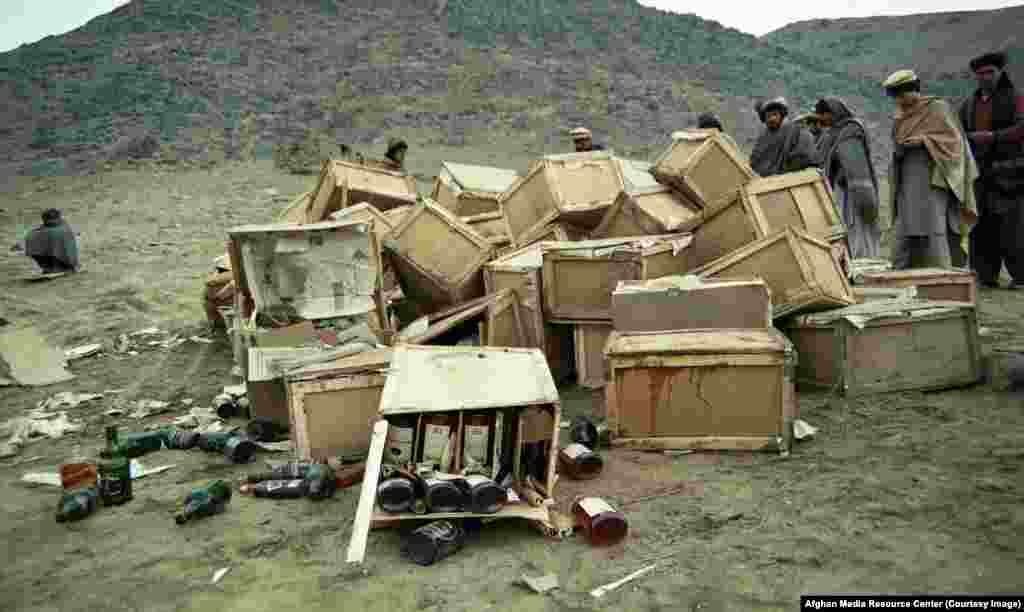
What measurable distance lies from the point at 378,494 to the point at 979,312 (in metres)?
5.31

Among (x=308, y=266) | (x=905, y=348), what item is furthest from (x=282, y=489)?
(x=905, y=348)

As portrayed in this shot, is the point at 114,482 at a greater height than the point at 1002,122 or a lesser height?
lesser

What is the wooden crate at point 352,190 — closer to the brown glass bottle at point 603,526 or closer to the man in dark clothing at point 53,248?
the brown glass bottle at point 603,526

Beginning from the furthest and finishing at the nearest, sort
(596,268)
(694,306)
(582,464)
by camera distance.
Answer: (596,268)
(694,306)
(582,464)

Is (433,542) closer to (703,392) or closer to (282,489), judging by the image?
(282,489)

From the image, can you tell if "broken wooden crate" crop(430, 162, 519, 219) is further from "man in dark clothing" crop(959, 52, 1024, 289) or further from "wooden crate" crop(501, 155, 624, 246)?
"man in dark clothing" crop(959, 52, 1024, 289)

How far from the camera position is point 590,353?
5.26 metres

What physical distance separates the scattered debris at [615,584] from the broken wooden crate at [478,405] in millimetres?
497

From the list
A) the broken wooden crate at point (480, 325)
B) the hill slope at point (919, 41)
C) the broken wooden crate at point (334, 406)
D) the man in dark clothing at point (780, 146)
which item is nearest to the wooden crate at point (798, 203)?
the man in dark clothing at point (780, 146)

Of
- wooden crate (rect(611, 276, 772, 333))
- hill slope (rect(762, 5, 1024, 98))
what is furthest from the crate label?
hill slope (rect(762, 5, 1024, 98))

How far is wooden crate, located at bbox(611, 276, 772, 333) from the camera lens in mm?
4328

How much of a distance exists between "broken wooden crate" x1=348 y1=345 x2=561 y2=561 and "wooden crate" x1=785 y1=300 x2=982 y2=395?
1927 millimetres

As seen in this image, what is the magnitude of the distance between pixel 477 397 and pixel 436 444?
302 mm

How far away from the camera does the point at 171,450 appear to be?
4730 millimetres
